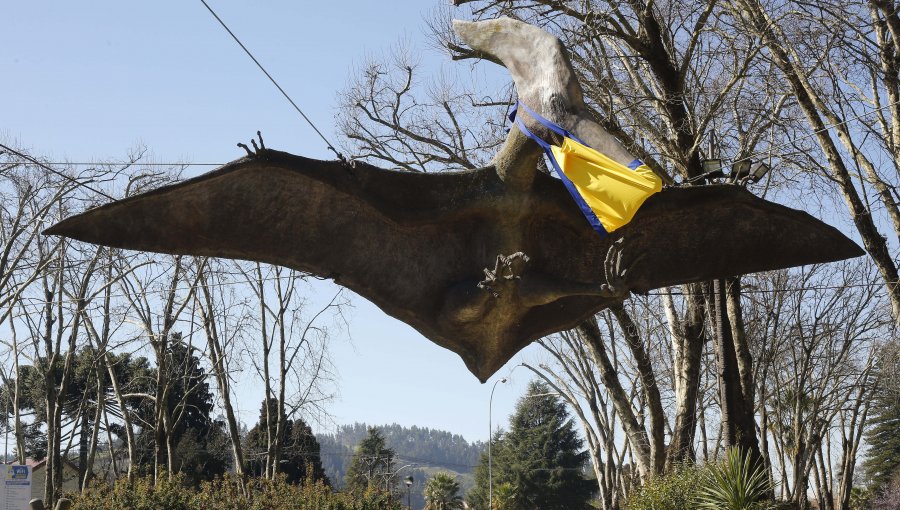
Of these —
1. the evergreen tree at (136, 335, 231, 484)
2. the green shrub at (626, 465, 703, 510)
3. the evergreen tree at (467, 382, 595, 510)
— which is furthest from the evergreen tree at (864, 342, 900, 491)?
the green shrub at (626, 465, 703, 510)

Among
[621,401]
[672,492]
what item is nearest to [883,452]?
[621,401]

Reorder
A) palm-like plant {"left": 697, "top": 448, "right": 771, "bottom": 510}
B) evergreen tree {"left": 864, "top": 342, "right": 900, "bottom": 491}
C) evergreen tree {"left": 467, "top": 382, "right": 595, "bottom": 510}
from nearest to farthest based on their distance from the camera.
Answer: palm-like plant {"left": 697, "top": 448, "right": 771, "bottom": 510} < evergreen tree {"left": 864, "top": 342, "right": 900, "bottom": 491} < evergreen tree {"left": 467, "top": 382, "right": 595, "bottom": 510}

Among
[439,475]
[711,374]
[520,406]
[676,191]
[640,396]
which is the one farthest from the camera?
[520,406]

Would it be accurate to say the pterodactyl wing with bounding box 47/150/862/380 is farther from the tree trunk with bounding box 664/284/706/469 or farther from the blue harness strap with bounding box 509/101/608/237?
the tree trunk with bounding box 664/284/706/469

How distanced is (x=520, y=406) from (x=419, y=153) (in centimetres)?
5544

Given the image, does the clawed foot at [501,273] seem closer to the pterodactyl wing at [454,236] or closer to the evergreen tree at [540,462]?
the pterodactyl wing at [454,236]

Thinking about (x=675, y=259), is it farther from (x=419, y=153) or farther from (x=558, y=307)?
(x=419, y=153)

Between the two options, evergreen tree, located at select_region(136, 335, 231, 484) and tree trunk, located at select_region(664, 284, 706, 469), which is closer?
tree trunk, located at select_region(664, 284, 706, 469)

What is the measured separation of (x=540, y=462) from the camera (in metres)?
68.5

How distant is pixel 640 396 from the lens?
25016 mm

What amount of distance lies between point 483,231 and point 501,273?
0.36m

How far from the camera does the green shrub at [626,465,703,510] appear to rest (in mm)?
12352

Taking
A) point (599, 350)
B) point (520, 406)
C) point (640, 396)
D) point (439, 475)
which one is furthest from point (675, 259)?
point (520, 406)

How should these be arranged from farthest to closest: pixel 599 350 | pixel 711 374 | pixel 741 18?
pixel 711 374, pixel 599 350, pixel 741 18
